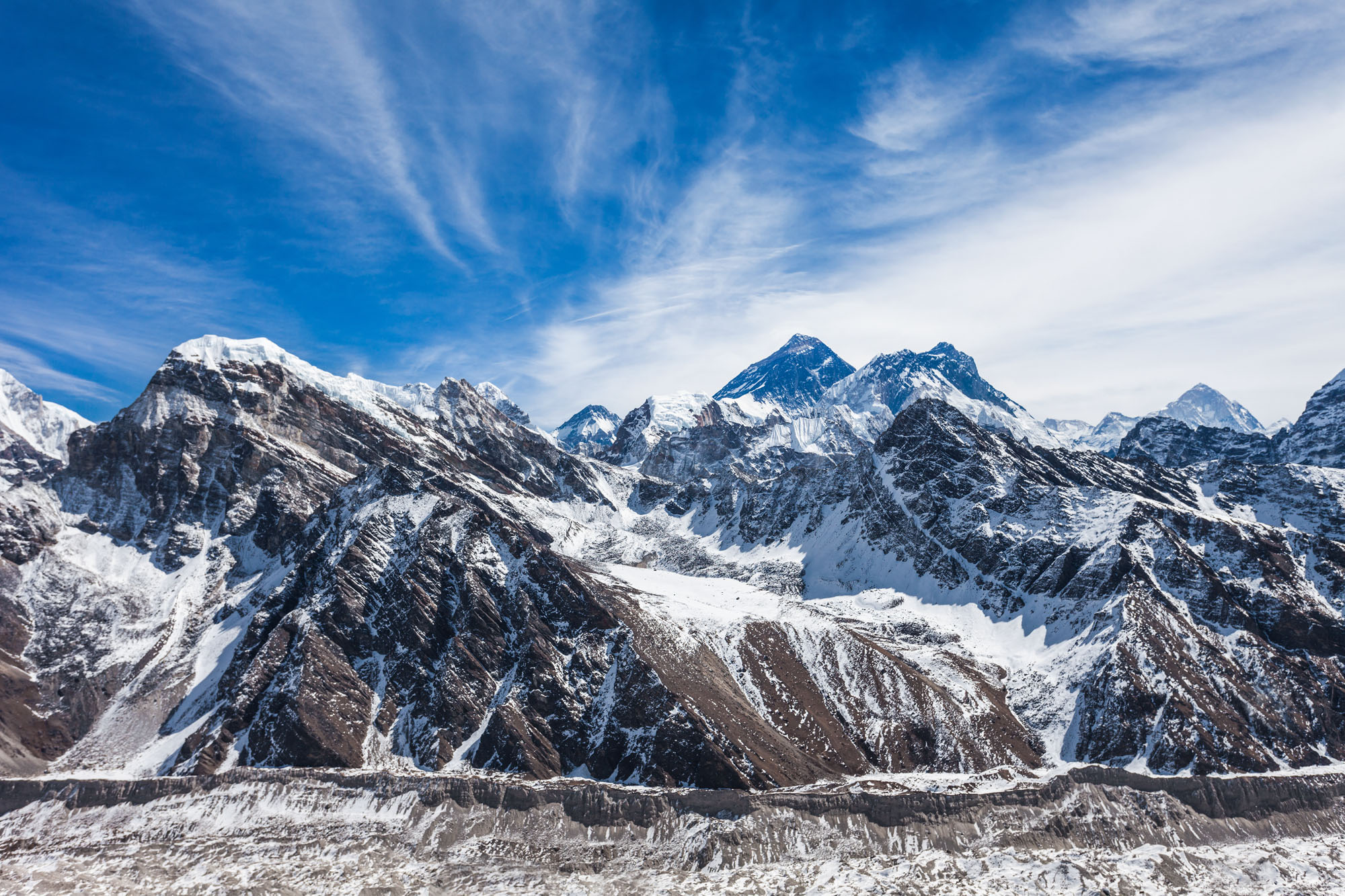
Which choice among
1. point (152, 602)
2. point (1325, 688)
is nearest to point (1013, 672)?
point (1325, 688)

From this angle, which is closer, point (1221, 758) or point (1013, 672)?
point (1221, 758)

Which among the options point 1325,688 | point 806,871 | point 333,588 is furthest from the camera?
point 333,588

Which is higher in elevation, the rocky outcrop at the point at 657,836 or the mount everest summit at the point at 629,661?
the mount everest summit at the point at 629,661

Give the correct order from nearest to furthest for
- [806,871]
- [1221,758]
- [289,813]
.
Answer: [806,871]
[289,813]
[1221,758]

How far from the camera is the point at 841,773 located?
12394 centimetres

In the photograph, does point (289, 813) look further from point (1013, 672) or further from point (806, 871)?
point (1013, 672)

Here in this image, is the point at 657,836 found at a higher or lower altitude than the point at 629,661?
lower

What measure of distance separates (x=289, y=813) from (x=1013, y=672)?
145374 mm

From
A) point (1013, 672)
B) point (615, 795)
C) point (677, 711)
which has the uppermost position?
point (1013, 672)

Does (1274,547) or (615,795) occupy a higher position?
(1274,547)

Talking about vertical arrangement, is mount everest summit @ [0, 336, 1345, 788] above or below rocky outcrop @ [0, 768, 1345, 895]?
above

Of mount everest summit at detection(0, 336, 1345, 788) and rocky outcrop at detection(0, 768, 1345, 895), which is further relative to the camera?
mount everest summit at detection(0, 336, 1345, 788)

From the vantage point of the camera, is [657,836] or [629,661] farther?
[629,661]

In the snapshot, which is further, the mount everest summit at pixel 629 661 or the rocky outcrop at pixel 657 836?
the mount everest summit at pixel 629 661
